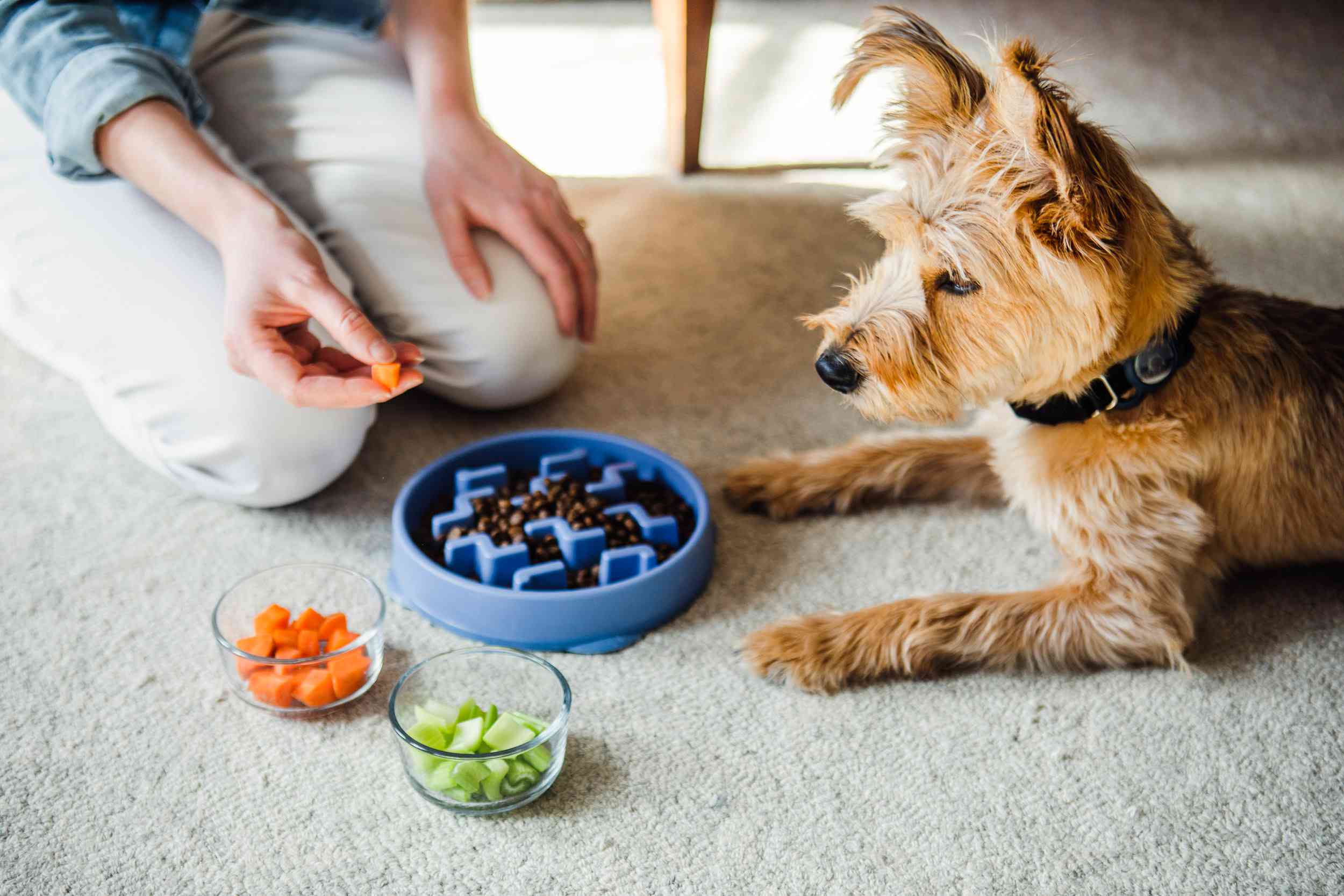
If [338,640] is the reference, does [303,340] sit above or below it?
above

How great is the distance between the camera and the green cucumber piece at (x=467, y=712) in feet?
4.35

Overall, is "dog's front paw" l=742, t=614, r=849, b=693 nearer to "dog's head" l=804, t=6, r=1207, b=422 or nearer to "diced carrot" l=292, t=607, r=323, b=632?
"dog's head" l=804, t=6, r=1207, b=422

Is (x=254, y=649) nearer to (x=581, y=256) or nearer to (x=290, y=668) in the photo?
(x=290, y=668)

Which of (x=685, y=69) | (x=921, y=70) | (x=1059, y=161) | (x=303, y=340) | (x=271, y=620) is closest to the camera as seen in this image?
(x=1059, y=161)

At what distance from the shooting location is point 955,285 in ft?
4.50

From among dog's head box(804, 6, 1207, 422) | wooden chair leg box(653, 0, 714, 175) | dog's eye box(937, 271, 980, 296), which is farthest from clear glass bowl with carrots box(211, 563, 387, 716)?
wooden chair leg box(653, 0, 714, 175)

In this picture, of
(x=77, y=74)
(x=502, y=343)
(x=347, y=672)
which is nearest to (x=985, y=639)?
(x=347, y=672)

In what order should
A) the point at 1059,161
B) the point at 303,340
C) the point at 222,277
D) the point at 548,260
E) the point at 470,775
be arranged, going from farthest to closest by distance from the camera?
the point at 548,260 → the point at 222,277 → the point at 303,340 → the point at 470,775 → the point at 1059,161

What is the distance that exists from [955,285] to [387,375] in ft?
2.45

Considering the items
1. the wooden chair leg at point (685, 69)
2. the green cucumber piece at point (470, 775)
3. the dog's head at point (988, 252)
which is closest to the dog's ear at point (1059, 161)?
the dog's head at point (988, 252)

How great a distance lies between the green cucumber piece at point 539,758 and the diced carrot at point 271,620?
428 mm

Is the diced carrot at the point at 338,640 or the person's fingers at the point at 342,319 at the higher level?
the person's fingers at the point at 342,319

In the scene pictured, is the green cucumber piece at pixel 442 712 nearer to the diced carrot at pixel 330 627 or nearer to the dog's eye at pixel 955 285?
the diced carrot at pixel 330 627

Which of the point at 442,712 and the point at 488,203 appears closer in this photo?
the point at 442,712
